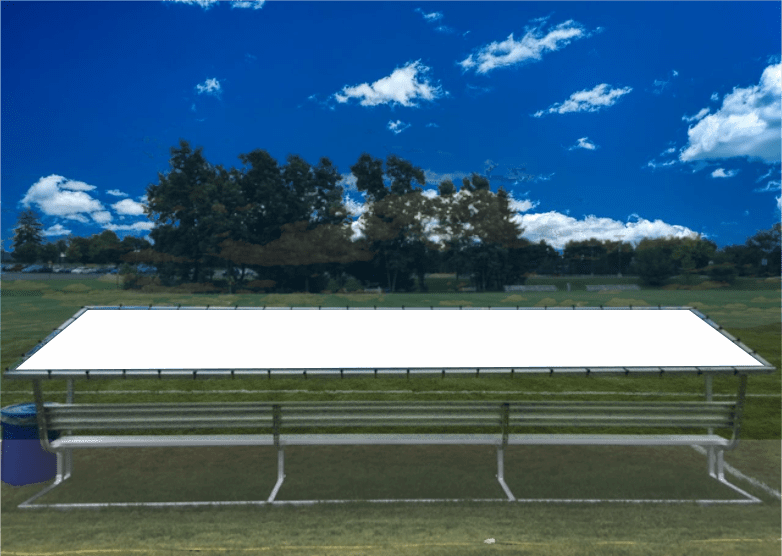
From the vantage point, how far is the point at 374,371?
537cm

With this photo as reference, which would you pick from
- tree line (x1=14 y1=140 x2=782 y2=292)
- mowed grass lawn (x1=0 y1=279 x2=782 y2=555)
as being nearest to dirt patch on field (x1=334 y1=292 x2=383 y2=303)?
tree line (x1=14 y1=140 x2=782 y2=292)

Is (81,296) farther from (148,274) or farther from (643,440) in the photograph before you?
(643,440)

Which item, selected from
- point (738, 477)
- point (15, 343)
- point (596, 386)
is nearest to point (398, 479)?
point (738, 477)

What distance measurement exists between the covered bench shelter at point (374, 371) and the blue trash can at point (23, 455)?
176 millimetres

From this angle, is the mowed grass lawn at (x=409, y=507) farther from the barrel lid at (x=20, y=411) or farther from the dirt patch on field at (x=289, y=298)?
the dirt patch on field at (x=289, y=298)

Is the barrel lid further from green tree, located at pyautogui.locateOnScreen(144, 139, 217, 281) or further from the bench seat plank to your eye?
green tree, located at pyautogui.locateOnScreen(144, 139, 217, 281)

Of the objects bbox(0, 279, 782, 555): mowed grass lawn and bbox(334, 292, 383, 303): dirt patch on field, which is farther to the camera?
bbox(334, 292, 383, 303): dirt patch on field

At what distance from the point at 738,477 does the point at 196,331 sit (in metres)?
7.06

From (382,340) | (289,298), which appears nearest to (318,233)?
(289,298)

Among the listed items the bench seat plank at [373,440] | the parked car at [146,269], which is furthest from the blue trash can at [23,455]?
the parked car at [146,269]

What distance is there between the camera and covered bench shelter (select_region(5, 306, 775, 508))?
541 centimetres

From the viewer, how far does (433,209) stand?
132 ft

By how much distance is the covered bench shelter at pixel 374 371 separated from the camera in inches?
213

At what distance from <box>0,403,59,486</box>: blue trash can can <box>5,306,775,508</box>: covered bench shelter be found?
6.9 inches
